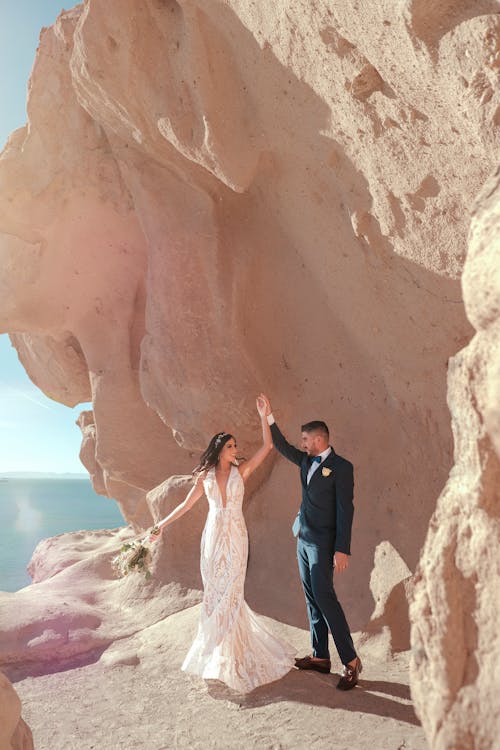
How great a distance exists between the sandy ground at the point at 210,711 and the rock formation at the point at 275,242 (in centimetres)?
78

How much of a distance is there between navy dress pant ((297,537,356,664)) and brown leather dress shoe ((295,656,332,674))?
24 millimetres

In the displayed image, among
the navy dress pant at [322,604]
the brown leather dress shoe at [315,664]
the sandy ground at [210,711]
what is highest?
the navy dress pant at [322,604]

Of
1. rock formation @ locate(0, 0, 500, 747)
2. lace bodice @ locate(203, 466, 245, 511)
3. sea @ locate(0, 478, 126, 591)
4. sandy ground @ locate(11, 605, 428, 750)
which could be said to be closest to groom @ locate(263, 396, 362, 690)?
sandy ground @ locate(11, 605, 428, 750)

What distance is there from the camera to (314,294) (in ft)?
17.2

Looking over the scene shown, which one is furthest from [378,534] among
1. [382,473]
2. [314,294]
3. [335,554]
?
[314,294]

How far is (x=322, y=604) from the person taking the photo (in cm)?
373

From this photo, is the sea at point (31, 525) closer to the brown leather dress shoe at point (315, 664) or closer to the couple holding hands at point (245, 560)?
the couple holding hands at point (245, 560)

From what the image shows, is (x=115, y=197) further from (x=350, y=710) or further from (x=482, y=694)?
(x=482, y=694)

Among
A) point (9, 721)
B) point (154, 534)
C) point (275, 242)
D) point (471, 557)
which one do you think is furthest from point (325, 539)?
point (275, 242)

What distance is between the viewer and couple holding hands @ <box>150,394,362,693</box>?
3740mm

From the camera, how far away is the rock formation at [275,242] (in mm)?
2887

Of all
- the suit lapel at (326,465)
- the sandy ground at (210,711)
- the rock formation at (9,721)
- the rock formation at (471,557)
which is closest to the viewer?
the rock formation at (471,557)

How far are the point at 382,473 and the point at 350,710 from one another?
Answer: 1.74m

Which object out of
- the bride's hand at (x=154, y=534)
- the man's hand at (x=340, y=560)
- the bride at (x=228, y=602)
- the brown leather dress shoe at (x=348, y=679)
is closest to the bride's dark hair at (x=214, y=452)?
the bride at (x=228, y=602)
